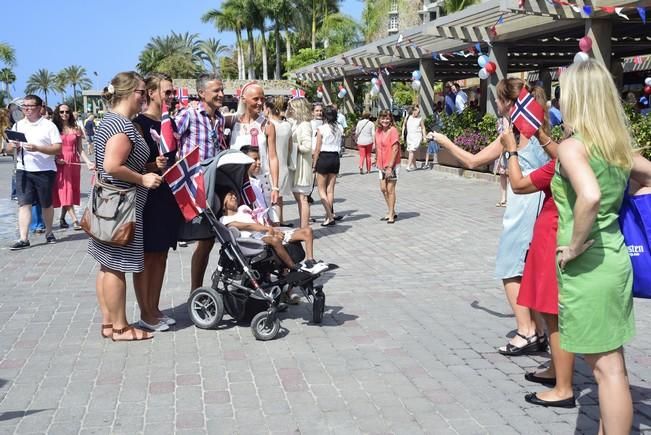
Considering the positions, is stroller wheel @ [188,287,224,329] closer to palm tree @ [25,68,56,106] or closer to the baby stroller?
the baby stroller

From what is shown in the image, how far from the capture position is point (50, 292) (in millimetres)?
7094

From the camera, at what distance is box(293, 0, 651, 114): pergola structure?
572 inches

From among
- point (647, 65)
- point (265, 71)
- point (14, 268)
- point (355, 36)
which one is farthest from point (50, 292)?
point (265, 71)

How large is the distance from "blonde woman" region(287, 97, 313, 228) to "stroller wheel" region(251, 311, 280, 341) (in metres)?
4.34

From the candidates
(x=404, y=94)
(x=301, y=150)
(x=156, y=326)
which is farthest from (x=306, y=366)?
(x=404, y=94)

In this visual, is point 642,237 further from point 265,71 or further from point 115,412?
point 265,71

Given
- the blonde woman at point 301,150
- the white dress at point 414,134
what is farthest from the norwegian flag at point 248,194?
the white dress at point 414,134

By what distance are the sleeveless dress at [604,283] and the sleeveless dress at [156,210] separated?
3.30 m

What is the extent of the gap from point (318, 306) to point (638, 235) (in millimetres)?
2934

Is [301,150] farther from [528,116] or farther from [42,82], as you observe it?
[42,82]

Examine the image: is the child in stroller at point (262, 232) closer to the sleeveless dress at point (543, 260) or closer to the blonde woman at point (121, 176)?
the blonde woman at point (121, 176)

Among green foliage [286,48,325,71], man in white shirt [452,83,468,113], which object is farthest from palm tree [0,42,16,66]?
man in white shirt [452,83,468,113]

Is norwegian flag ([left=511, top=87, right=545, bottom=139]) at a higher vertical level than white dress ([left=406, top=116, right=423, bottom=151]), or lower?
higher

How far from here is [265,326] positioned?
17.8ft
